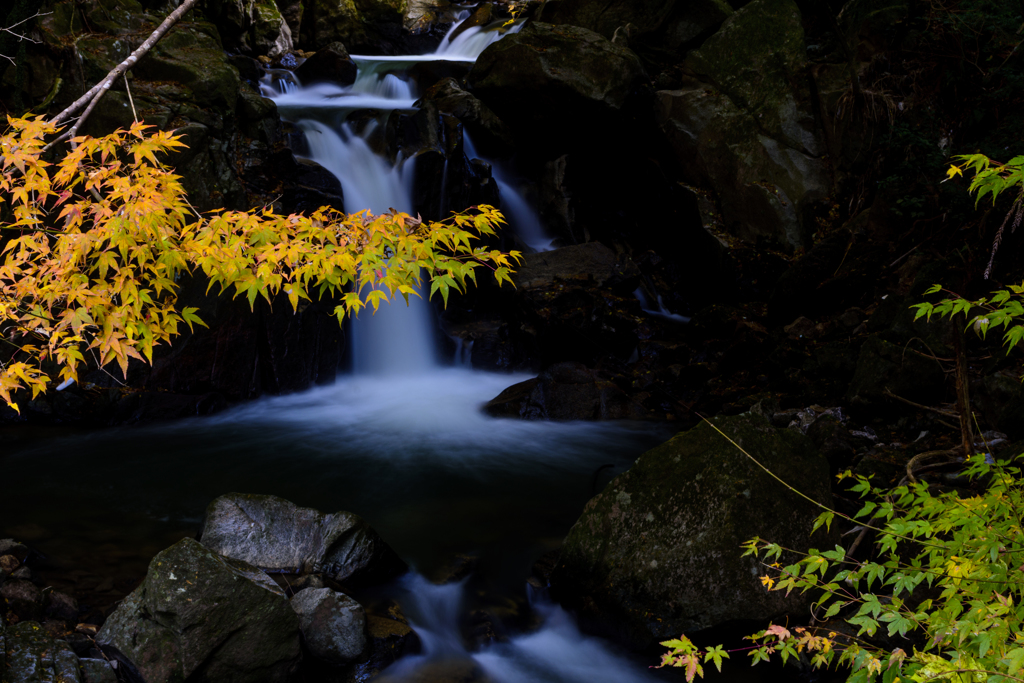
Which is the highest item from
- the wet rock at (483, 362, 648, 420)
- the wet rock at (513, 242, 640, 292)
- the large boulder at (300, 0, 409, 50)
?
the large boulder at (300, 0, 409, 50)

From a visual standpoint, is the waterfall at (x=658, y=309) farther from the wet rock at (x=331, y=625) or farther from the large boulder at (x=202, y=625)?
the large boulder at (x=202, y=625)

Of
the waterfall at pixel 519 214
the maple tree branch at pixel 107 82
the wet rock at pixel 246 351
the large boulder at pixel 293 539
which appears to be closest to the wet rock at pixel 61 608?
the large boulder at pixel 293 539

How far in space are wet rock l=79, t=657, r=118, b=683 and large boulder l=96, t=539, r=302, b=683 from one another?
0.34 ft

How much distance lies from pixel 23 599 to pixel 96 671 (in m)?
0.92

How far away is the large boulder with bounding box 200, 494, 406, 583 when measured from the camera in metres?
4.48

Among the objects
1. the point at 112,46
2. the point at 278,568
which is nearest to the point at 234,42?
the point at 112,46

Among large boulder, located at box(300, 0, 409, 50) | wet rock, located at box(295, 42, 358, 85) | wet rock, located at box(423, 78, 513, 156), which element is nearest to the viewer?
wet rock, located at box(423, 78, 513, 156)

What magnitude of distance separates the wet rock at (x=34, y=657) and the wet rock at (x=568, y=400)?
6029mm

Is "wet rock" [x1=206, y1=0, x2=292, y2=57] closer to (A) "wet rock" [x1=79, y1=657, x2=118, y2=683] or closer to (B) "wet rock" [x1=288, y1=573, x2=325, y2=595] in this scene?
(B) "wet rock" [x1=288, y1=573, x2=325, y2=595]

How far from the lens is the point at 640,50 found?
13.7m

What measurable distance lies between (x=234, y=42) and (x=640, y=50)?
9.39m

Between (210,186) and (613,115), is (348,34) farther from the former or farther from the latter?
(210,186)

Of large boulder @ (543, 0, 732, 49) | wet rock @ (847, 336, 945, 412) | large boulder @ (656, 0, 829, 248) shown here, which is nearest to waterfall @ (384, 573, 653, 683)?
wet rock @ (847, 336, 945, 412)

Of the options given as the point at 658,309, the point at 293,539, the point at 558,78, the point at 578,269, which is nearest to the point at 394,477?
the point at 293,539
